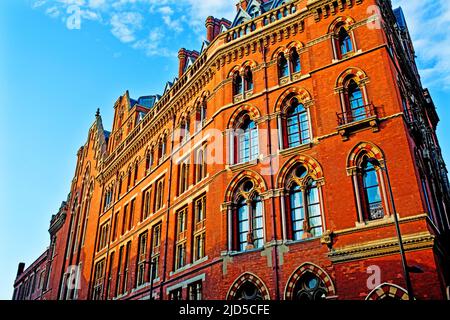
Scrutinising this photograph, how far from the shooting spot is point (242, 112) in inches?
1031

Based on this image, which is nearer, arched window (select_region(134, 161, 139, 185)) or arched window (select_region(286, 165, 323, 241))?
arched window (select_region(286, 165, 323, 241))

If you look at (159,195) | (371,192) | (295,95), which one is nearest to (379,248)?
(371,192)

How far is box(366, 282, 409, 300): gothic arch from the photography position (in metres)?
16.5

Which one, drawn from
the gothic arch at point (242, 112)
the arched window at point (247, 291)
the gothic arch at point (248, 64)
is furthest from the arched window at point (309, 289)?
the gothic arch at point (248, 64)

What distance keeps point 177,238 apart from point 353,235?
44.0 feet

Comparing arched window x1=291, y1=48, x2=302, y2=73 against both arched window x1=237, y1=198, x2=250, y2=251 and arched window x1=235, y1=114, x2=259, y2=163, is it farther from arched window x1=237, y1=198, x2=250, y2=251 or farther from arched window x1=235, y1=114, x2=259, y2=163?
arched window x1=237, y1=198, x2=250, y2=251

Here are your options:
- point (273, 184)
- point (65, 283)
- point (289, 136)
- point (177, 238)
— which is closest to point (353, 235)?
point (273, 184)

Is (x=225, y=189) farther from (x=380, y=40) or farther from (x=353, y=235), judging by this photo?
(x=380, y=40)

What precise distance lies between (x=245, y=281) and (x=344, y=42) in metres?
13.5

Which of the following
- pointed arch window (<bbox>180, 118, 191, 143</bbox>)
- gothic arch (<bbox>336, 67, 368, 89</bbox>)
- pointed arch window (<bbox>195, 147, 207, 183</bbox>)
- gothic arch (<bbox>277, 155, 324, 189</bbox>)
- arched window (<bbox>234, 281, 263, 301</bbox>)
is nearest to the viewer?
arched window (<bbox>234, 281, 263, 301</bbox>)

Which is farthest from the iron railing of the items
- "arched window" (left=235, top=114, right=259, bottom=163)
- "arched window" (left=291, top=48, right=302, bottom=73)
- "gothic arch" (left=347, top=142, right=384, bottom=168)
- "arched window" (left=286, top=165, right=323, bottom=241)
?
"arched window" (left=235, top=114, right=259, bottom=163)

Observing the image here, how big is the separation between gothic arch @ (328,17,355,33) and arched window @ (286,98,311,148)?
428 centimetres

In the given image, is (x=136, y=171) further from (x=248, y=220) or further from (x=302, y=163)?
(x=302, y=163)

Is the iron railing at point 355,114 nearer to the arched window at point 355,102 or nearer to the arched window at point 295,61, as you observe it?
the arched window at point 355,102
